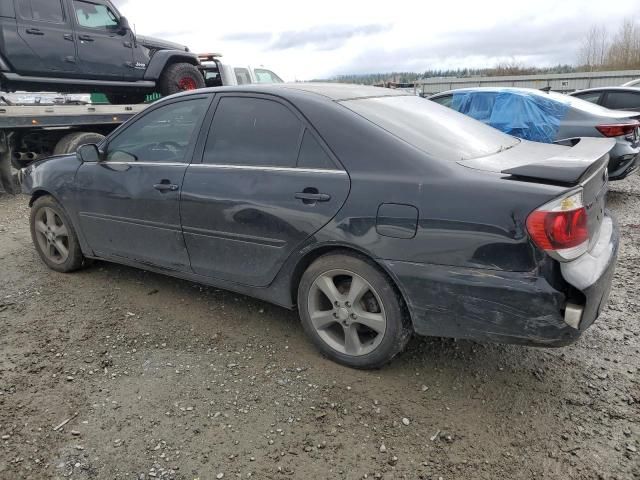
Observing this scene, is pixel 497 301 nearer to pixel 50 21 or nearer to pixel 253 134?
pixel 253 134

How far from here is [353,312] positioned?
2660 millimetres

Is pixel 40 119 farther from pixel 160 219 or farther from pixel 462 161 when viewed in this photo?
pixel 462 161

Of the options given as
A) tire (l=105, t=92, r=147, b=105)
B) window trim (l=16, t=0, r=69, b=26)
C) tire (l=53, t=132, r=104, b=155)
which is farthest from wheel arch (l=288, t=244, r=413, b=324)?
tire (l=105, t=92, r=147, b=105)

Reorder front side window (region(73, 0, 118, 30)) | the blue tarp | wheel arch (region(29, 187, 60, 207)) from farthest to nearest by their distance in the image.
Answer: front side window (region(73, 0, 118, 30)) → the blue tarp → wheel arch (region(29, 187, 60, 207))

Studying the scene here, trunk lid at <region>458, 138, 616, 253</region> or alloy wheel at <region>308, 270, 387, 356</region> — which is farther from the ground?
trunk lid at <region>458, 138, 616, 253</region>

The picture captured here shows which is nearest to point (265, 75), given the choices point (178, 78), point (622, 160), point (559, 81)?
point (178, 78)

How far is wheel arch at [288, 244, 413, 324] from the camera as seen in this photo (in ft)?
8.13

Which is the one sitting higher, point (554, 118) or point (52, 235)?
point (554, 118)

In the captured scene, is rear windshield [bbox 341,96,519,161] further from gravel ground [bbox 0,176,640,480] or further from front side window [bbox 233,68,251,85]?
front side window [bbox 233,68,251,85]

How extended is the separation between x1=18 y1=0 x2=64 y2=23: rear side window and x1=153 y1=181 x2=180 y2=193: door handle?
226 inches

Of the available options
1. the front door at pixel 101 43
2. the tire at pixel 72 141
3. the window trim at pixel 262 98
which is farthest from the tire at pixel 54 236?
the front door at pixel 101 43

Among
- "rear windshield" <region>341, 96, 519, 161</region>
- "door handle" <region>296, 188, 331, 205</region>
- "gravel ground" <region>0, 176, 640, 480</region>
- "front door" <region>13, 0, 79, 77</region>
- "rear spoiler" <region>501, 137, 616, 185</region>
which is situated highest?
"front door" <region>13, 0, 79, 77</region>

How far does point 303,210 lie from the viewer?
2.68m

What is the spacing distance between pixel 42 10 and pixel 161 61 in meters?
2.16
